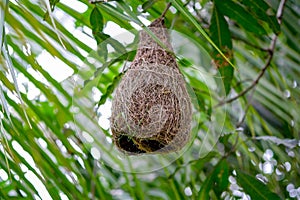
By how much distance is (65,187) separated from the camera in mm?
1122

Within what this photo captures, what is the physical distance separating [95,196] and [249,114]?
41 centimetres

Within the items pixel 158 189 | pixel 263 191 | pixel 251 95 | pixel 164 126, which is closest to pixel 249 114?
pixel 251 95

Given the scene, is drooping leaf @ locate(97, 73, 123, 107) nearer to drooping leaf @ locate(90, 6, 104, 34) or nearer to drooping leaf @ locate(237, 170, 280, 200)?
drooping leaf @ locate(90, 6, 104, 34)

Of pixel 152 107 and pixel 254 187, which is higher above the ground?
pixel 152 107

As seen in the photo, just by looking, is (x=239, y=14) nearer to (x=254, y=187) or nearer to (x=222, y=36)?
(x=222, y=36)

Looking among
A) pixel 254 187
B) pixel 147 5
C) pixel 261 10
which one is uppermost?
pixel 147 5

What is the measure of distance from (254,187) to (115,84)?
0.46 metres

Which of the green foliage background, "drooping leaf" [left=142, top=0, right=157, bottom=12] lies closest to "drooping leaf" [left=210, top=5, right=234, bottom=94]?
the green foliage background

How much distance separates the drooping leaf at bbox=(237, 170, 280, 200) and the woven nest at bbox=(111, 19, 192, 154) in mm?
419

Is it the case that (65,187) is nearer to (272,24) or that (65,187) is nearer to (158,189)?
(272,24)

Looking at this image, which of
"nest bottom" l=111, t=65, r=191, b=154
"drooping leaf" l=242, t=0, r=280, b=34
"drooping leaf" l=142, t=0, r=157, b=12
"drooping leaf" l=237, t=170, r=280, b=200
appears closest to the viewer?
"nest bottom" l=111, t=65, r=191, b=154

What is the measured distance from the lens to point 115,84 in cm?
104

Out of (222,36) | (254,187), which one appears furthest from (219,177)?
(222,36)

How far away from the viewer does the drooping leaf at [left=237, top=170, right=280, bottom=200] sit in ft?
4.43
